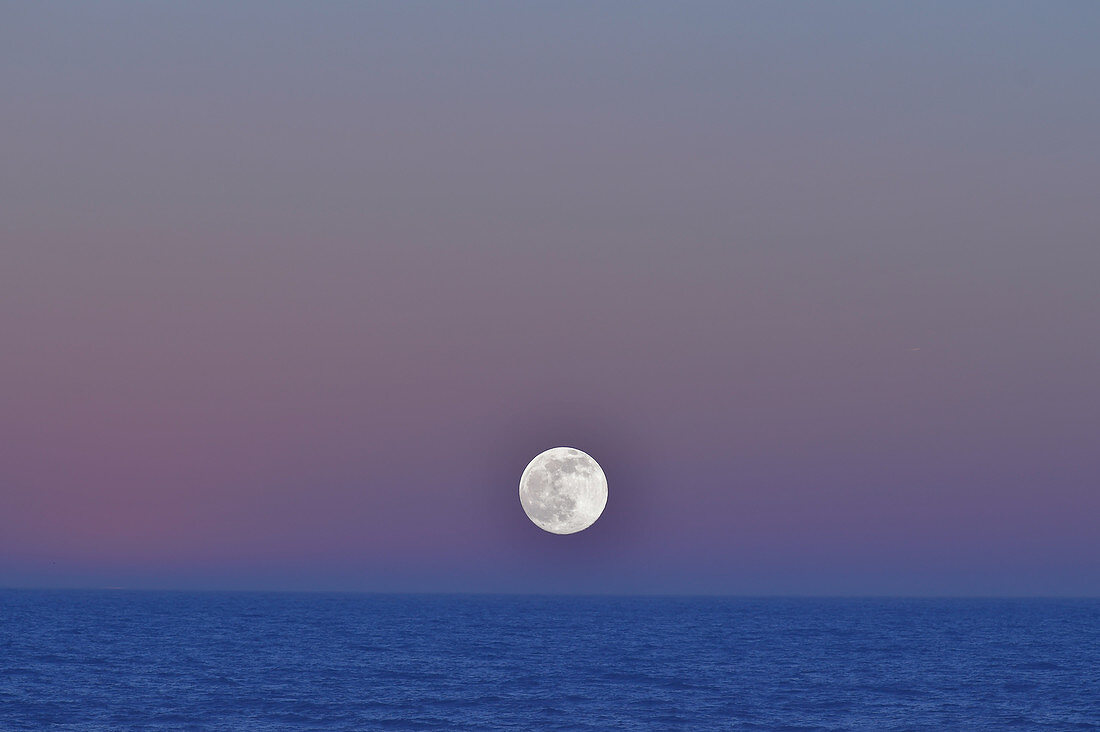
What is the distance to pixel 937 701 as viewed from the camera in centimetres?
9175

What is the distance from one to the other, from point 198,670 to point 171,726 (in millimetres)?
38012

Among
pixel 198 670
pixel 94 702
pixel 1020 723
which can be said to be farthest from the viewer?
pixel 198 670

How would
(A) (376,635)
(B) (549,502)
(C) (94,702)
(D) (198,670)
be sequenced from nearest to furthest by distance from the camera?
(C) (94,702) → (B) (549,502) → (D) (198,670) → (A) (376,635)

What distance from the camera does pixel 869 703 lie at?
89.9m

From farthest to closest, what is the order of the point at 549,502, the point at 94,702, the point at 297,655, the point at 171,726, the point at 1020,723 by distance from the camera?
1. the point at 297,655
2. the point at 549,502
3. the point at 94,702
4. the point at 1020,723
5. the point at 171,726

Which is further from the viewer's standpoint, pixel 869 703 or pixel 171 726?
pixel 869 703

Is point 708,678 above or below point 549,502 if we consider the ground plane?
below

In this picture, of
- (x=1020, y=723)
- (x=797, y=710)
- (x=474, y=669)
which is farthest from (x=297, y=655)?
(x=1020, y=723)

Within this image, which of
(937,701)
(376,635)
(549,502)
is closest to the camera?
(937,701)

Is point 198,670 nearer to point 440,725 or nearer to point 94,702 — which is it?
point 94,702

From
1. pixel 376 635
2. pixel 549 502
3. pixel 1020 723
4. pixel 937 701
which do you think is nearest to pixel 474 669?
pixel 549 502

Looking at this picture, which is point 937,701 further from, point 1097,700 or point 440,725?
point 440,725

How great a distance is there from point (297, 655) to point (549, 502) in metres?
43.4

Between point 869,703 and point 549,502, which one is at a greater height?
point 549,502
